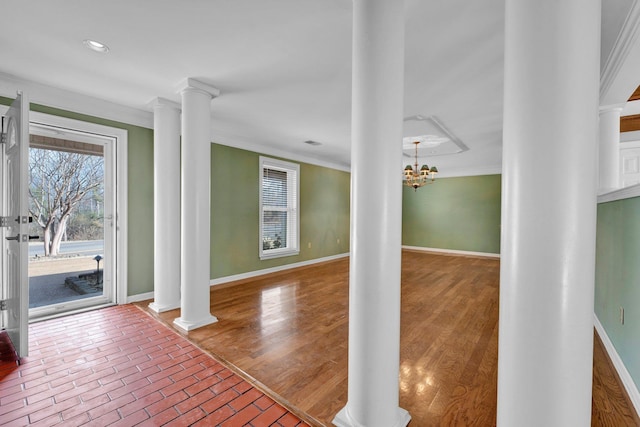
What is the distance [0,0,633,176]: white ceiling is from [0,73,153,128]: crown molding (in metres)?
0.08

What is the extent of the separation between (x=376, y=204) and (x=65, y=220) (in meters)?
3.62

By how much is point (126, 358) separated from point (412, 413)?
7.12ft

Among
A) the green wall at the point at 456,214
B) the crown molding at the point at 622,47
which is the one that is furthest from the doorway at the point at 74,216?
the green wall at the point at 456,214

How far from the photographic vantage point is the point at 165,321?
3.00 metres

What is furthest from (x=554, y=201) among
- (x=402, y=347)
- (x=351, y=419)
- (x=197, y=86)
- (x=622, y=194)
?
(x=197, y=86)

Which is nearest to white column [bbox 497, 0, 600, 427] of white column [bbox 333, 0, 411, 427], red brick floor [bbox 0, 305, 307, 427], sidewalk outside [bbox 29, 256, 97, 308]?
white column [bbox 333, 0, 411, 427]

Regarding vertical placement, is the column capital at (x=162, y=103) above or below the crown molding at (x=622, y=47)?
above

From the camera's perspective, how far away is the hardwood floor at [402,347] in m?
1.71

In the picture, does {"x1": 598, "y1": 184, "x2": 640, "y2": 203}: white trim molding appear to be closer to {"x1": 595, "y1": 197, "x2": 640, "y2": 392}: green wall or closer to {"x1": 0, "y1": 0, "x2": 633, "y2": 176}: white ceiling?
{"x1": 595, "y1": 197, "x2": 640, "y2": 392}: green wall

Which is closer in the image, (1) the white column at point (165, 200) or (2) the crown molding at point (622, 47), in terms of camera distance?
(2) the crown molding at point (622, 47)

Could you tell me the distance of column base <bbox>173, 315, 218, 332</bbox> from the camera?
2792mm

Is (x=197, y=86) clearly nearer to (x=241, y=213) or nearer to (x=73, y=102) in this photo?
(x=73, y=102)

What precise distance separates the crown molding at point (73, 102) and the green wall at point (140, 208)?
10cm

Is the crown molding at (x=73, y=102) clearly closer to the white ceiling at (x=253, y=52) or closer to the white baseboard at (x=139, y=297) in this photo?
the white ceiling at (x=253, y=52)
